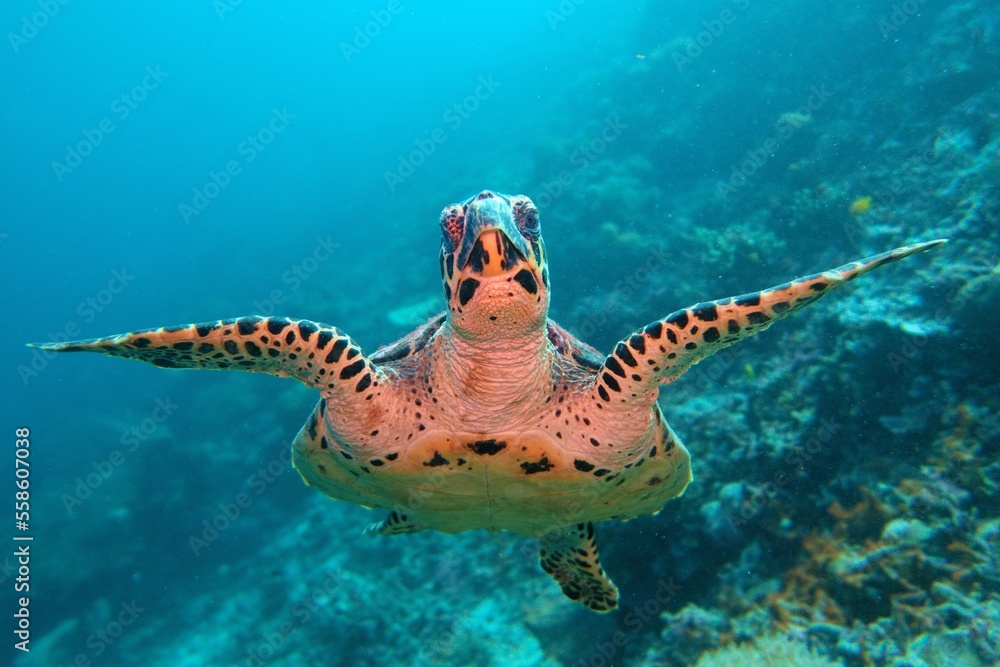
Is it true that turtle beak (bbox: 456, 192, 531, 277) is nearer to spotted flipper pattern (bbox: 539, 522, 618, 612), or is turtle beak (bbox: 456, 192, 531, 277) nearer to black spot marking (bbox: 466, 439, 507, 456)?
black spot marking (bbox: 466, 439, 507, 456)

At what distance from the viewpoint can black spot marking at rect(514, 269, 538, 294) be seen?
2217 mm

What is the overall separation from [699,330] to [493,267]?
3.60ft

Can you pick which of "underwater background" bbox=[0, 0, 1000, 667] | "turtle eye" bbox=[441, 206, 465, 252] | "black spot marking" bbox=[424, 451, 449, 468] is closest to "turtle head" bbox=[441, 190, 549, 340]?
"turtle eye" bbox=[441, 206, 465, 252]

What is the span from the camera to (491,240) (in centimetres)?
206

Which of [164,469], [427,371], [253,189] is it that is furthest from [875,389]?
[253,189]

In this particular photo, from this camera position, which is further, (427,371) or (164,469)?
(164,469)

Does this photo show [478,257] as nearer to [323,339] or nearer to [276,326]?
[323,339]

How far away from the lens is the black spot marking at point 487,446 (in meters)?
3.02

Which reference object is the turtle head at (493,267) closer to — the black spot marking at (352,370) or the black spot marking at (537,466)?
the black spot marking at (352,370)

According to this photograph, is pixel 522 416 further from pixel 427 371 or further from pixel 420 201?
pixel 420 201

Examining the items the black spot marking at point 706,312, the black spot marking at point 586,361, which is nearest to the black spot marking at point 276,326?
the black spot marking at point 586,361

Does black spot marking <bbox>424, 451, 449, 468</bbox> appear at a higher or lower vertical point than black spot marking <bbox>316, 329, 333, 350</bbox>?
lower

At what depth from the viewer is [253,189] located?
259ft

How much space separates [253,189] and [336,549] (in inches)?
3272
